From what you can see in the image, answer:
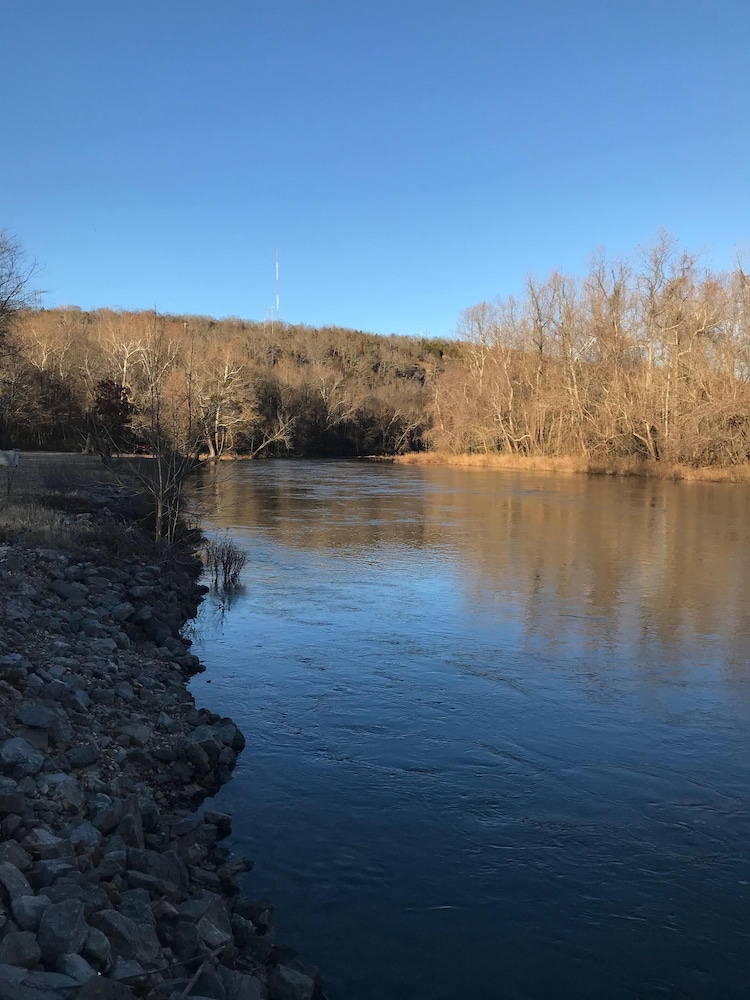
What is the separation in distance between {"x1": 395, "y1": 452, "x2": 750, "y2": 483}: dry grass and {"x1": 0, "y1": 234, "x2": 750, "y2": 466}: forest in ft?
2.53

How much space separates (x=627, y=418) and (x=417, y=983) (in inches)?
1555

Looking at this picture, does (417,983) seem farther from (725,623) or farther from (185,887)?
(725,623)

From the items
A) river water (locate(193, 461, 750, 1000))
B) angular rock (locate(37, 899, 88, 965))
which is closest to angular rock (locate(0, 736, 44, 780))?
river water (locate(193, 461, 750, 1000))

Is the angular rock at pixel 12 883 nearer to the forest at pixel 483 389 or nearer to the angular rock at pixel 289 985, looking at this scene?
the angular rock at pixel 289 985

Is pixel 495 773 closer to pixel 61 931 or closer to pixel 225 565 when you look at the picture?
pixel 61 931

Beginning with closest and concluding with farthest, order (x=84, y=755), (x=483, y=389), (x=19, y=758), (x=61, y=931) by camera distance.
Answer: (x=61, y=931) < (x=19, y=758) < (x=84, y=755) < (x=483, y=389)

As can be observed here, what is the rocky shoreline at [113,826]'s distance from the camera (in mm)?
3256

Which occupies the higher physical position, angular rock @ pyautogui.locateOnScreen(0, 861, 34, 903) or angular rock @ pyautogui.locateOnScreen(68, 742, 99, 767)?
angular rock @ pyautogui.locateOnScreen(0, 861, 34, 903)

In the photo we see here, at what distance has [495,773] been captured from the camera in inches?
250

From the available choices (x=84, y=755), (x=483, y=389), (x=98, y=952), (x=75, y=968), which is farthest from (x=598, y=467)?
(x=75, y=968)

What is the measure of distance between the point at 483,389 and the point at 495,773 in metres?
47.8

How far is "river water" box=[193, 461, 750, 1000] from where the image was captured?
4.32 m

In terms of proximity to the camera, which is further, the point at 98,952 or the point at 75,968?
the point at 98,952

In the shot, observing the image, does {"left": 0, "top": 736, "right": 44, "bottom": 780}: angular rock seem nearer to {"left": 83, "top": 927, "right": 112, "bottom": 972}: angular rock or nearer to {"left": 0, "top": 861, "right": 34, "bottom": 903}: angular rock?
{"left": 0, "top": 861, "right": 34, "bottom": 903}: angular rock
